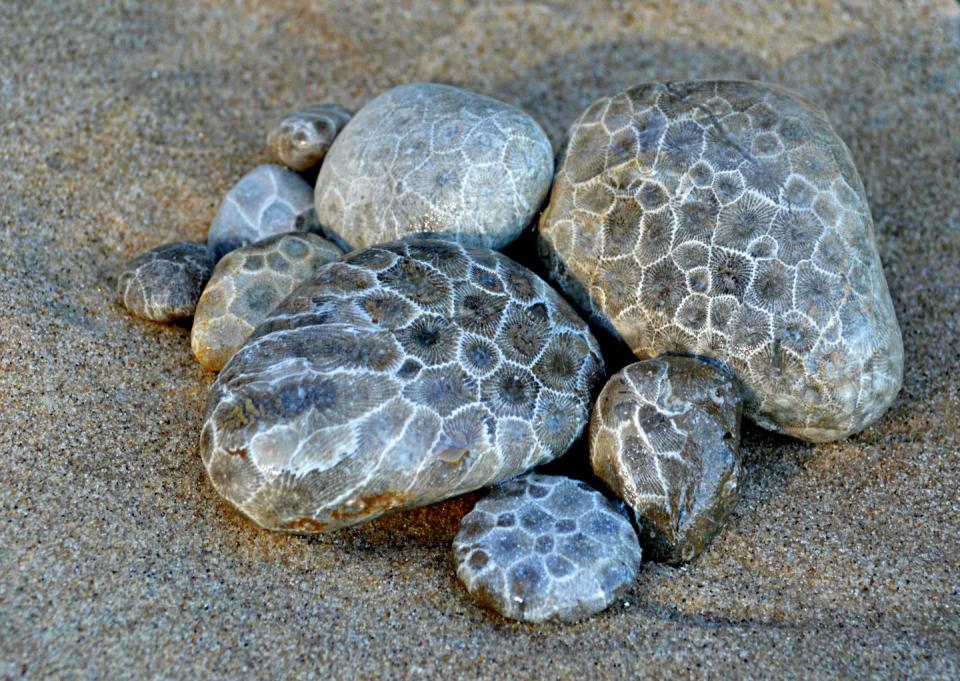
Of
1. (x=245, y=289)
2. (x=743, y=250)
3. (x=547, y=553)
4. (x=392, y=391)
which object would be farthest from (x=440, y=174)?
(x=547, y=553)

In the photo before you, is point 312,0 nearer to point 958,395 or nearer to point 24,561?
point 24,561

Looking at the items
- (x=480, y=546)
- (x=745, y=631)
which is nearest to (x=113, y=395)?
(x=480, y=546)

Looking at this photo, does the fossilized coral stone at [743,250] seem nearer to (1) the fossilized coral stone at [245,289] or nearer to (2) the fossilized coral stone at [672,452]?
(2) the fossilized coral stone at [672,452]

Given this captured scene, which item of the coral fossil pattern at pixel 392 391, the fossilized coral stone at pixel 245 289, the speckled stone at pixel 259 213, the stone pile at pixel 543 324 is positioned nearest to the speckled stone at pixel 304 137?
the speckled stone at pixel 259 213

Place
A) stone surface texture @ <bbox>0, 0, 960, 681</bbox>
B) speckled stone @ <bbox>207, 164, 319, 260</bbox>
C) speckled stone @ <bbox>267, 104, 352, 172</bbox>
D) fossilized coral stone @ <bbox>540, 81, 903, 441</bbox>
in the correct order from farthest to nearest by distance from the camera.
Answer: speckled stone @ <bbox>267, 104, 352, 172</bbox>
speckled stone @ <bbox>207, 164, 319, 260</bbox>
fossilized coral stone @ <bbox>540, 81, 903, 441</bbox>
stone surface texture @ <bbox>0, 0, 960, 681</bbox>

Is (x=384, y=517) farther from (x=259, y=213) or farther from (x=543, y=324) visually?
(x=259, y=213)

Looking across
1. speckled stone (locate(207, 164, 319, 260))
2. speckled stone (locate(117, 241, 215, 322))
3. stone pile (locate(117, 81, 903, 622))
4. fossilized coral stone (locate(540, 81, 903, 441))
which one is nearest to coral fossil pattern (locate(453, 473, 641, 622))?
stone pile (locate(117, 81, 903, 622))

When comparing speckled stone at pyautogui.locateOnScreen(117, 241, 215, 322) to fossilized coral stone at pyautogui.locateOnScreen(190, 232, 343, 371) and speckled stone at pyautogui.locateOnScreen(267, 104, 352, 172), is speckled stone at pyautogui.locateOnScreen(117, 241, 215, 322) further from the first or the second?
speckled stone at pyautogui.locateOnScreen(267, 104, 352, 172)
